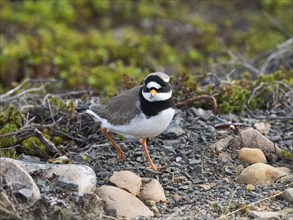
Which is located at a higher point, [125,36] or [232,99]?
[232,99]

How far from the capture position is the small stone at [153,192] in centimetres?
525

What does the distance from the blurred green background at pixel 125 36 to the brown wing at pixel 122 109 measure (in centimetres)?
288

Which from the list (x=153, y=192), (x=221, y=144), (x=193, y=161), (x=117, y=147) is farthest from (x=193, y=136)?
(x=153, y=192)

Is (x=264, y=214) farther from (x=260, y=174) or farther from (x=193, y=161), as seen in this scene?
(x=193, y=161)

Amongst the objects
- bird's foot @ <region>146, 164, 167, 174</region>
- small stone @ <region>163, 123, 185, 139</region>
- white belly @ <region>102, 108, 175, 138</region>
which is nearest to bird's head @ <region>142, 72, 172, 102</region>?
white belly @ <region>102, 108, 175, 138</region>

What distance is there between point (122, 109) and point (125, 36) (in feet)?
16.6

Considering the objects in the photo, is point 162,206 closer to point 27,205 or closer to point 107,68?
point 27,205

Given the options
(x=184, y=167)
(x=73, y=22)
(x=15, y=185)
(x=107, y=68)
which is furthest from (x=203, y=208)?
(x=73, y=22)

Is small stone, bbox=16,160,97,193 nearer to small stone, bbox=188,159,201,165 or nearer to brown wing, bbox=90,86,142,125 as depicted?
brown wing, bbox=90,86,142,125

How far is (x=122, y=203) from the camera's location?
5020 mm

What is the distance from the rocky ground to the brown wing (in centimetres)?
39

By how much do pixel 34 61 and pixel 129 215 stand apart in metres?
5.07

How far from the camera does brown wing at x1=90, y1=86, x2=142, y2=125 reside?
559 cm

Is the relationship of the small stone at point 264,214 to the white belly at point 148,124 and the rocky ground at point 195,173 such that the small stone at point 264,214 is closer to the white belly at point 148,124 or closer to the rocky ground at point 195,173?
the rocky ground at point 195,173
